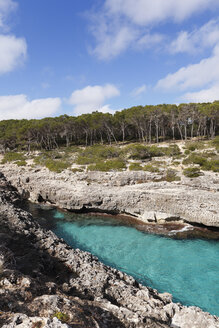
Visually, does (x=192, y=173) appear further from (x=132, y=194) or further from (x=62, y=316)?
(x=62, y=316)

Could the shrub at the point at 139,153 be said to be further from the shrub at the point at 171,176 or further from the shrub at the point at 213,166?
the shrub at the point at 213,166

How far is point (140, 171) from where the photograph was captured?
2452 centimetres

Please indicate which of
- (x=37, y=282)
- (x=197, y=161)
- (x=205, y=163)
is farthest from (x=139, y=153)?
(x=37, y=282)

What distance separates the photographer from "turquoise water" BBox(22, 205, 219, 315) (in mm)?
11539

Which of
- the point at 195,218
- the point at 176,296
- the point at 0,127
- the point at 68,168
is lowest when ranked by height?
the point at 176,296

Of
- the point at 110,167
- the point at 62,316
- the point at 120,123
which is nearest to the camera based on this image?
the point at 62,316

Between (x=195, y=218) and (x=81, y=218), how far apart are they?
505 inches

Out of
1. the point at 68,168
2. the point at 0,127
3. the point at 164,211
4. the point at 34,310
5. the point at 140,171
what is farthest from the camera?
the point at 0,127

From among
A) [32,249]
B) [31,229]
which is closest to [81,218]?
[31,229]

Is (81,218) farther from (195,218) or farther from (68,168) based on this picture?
(195,218)

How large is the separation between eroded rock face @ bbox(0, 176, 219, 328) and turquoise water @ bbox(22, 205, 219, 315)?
12.5 feet

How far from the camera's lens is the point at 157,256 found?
14.8 metres

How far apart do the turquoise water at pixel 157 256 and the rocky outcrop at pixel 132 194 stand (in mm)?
2235

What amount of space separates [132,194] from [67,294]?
14.2 meters
